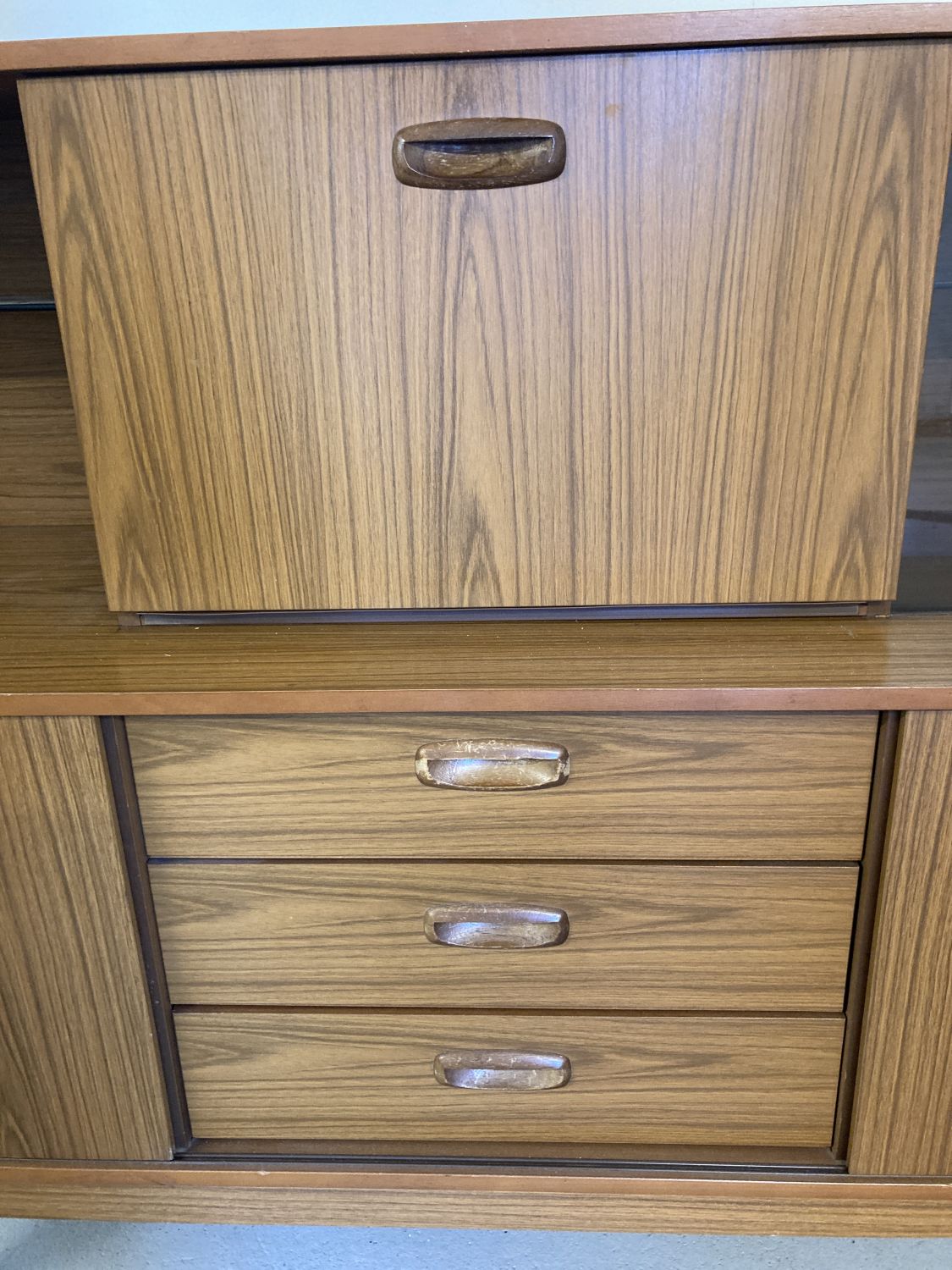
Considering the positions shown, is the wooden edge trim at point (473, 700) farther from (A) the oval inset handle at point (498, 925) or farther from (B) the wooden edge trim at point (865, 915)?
(A) the oval inset handle at point (498, 925)

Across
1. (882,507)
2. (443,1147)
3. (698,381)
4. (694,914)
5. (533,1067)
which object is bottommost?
(443,1147)

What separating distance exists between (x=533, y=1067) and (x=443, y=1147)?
136mm

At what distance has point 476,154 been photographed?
67 centimetres

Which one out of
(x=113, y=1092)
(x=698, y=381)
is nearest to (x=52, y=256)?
(x=698, y=381)

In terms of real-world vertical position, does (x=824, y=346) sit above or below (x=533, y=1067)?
above

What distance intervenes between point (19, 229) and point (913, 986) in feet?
3.84

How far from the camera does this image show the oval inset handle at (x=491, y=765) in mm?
718

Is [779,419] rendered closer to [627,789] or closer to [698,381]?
[698,381]

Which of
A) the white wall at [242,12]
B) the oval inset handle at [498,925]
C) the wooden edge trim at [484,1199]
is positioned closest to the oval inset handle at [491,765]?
the oval inset handle at [498,925]

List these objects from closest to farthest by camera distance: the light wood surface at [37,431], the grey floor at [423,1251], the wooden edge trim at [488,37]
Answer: the wooden edge trim at [488,37] < the grey floor at [423,1251] < the light wood surface at [37,431]

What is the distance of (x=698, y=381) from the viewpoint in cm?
72

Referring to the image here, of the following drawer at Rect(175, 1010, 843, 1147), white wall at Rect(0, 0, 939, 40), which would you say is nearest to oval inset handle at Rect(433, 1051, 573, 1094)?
drawer at Rect(175, 1010, 843, 1147)

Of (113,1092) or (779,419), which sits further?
(113,1092)

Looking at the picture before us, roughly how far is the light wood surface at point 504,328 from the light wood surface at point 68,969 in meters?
0.17
